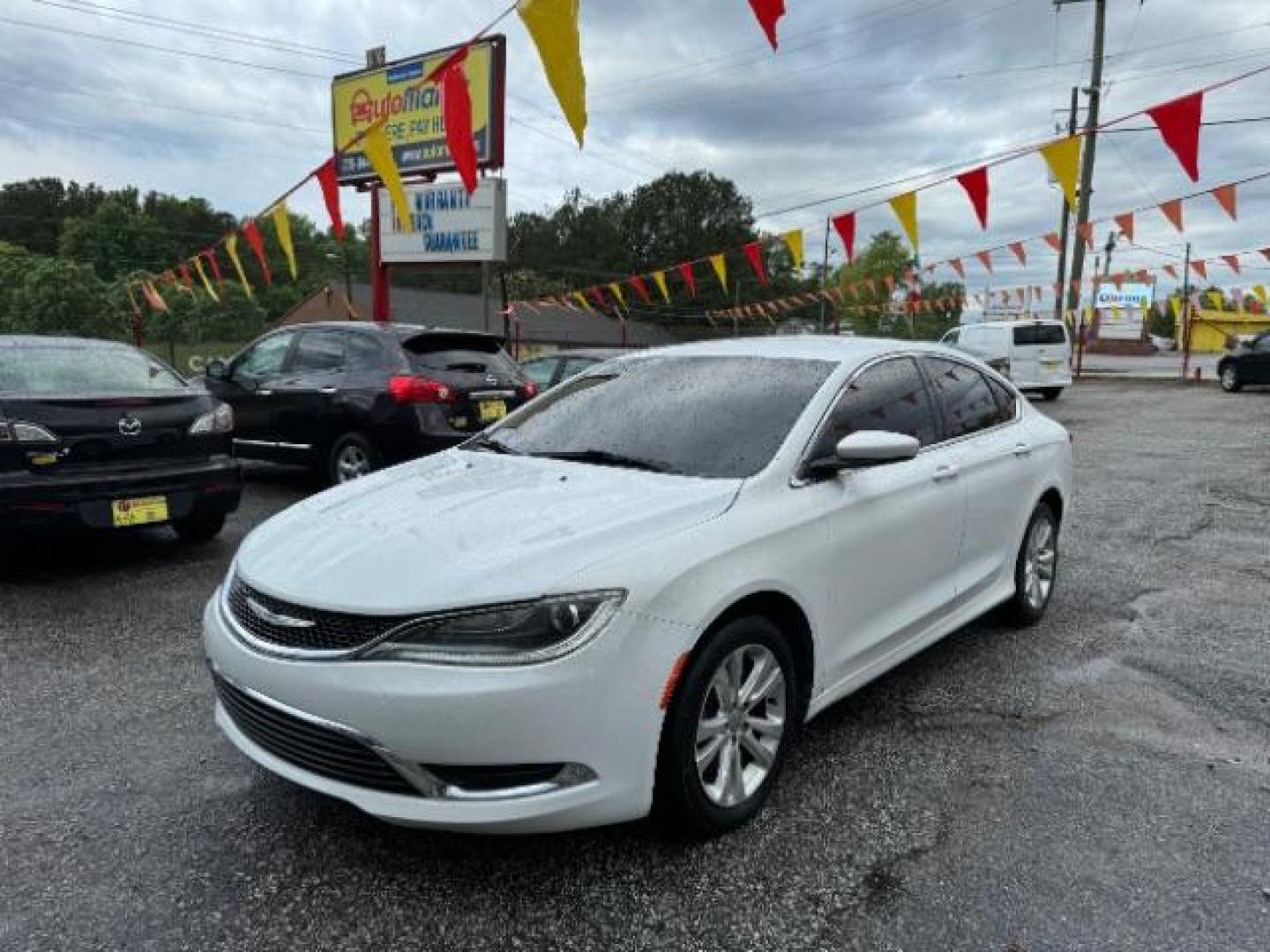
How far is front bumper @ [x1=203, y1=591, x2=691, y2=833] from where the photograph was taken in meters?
2.30

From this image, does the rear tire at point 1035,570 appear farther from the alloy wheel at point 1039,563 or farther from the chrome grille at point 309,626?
the chrome grille at point 309,626

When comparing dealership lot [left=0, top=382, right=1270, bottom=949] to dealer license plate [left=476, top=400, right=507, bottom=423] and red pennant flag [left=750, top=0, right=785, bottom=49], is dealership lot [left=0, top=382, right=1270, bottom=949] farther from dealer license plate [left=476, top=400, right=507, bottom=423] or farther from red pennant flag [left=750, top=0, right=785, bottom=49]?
red pennant flag [left=750, top=0, right=785, bottom=49]

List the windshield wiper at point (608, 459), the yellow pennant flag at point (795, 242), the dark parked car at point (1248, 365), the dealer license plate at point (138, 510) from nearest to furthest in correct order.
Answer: the windshield wiper at point (608, 459) → the dealer license plate at point (138, 510) → the yellow pennant flag at point (795, 242) → the dark parked car at point (1248, 365)

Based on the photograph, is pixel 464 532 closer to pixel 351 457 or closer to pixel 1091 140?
pixel 351 457

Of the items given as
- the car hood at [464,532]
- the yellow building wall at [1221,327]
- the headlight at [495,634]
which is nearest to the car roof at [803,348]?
the car hood at [464,532]

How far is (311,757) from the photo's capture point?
8.21 feet

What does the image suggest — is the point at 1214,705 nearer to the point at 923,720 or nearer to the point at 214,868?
the point at 923,720

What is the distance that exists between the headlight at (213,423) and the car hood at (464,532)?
2.75 meters

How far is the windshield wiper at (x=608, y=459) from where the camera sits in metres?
3.23

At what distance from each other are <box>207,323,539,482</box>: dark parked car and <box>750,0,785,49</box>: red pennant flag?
347 cm

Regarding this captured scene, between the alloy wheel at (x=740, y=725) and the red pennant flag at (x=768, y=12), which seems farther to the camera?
the red pennant flag at (x=768, y=12)

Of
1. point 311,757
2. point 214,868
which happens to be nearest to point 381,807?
point 311,757

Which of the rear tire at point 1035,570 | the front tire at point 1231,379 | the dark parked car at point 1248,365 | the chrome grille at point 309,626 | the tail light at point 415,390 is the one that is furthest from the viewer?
the front tire at point 1231,379

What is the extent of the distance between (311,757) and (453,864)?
Result: 504mm
